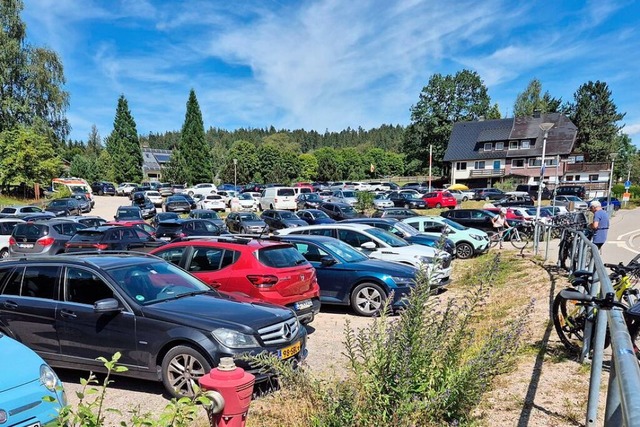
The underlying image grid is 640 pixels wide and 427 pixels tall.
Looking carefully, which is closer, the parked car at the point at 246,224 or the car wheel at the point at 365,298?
the car wheel at the point at 365,298

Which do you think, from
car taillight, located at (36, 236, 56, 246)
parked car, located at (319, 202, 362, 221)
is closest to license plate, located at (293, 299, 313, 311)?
car taillight, located at (36, 236, 56, 246)

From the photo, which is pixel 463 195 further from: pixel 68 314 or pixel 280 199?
pixel 68 314

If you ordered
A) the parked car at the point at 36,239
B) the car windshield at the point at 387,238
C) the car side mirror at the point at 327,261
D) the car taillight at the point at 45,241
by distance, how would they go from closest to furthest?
the car side mirror at the point at 327,261
the car windshield at the point at 387,238
the parked car at the point at 36,239
the car taillight at the point at 45,241

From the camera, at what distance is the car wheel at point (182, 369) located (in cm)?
464

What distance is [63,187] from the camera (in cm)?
4459

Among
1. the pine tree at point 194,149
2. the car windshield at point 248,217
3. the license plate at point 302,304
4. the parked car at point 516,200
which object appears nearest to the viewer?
the license plate at point 302,304

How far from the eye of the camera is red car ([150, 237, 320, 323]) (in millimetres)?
6895

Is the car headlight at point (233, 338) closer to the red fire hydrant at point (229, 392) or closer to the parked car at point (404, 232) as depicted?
the red fire hydrant at point (229, 392)

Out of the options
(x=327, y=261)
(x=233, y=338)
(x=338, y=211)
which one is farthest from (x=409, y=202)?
(x=233, y=338)

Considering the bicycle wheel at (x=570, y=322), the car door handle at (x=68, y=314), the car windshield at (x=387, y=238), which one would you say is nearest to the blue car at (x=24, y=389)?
the car door handle at (x=68, y=314)

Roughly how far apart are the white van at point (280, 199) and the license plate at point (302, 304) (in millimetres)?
26332

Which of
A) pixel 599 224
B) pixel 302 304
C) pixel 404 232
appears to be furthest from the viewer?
pixel 404 232

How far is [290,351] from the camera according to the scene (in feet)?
16.6

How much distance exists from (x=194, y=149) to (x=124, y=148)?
38.4 ft
